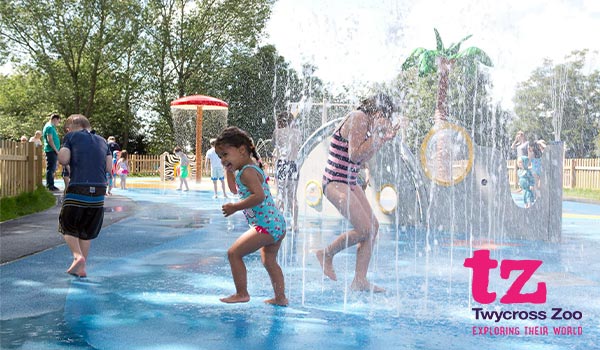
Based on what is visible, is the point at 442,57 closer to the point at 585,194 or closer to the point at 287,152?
the point at 585,194

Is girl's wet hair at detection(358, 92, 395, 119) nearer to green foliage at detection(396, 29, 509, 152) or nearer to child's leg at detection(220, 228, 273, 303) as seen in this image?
child's leg at detection(220, 228, 273, 303)

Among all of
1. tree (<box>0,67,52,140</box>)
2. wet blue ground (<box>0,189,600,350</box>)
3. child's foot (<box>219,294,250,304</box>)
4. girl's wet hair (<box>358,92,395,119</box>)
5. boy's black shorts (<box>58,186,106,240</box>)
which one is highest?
tree (<box>0,67,52,140</box>)

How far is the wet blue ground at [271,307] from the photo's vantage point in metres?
3.87

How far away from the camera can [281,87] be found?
56344 millimetres

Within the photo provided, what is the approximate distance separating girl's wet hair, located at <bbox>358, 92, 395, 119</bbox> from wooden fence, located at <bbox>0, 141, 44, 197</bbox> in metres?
8.78

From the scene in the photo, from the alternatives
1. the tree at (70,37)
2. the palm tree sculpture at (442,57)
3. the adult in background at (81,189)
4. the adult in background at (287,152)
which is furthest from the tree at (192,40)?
the adult in background at (81,189)

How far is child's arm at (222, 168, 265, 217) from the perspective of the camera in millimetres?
4449

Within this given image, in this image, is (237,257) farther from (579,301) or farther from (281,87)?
(281,87)

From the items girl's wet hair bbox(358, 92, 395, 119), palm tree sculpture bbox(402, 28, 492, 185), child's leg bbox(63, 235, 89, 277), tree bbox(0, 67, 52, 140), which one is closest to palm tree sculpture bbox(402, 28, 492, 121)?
palm tree sculpture bbox(402, 28, 492, 185)

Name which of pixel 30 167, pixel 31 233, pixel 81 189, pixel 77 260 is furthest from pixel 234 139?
pixel 30 167

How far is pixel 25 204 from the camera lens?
1214cm

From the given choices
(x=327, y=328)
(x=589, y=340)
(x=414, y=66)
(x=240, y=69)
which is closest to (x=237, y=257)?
(x=327, y=328)

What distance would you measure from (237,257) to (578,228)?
8673 millimetres

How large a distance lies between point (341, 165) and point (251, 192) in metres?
1.01
